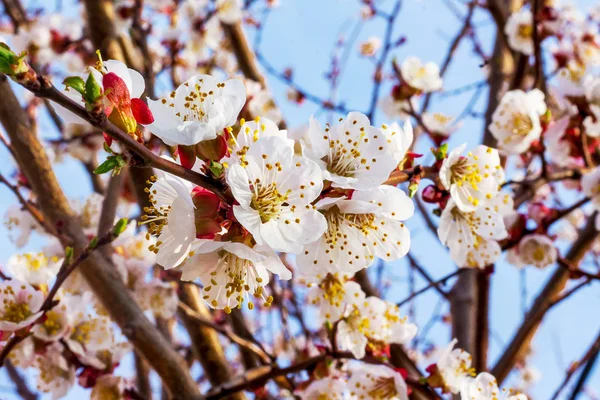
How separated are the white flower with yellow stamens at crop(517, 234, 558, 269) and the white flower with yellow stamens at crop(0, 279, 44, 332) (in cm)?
183

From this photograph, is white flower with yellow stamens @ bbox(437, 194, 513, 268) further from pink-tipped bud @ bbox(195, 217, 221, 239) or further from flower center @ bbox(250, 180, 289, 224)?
pink-tipped bud @ bbox(195, 217, 221, 239)

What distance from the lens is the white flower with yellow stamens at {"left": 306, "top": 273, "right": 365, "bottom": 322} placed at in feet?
5.74

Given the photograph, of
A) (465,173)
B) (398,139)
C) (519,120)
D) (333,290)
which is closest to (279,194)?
(398,139)

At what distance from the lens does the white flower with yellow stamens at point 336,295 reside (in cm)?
175

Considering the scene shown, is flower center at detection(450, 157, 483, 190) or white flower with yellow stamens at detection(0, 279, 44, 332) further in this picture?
white flower with yellow stamens at detection(0, 279, 44, 332)

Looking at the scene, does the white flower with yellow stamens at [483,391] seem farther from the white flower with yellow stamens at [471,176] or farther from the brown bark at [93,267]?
the brown bark at [93,267]

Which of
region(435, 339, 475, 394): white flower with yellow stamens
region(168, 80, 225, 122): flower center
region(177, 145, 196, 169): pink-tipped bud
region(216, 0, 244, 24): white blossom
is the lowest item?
region(435, 339, 475, 394): white flower with yellow stamens

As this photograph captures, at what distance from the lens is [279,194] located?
103cm

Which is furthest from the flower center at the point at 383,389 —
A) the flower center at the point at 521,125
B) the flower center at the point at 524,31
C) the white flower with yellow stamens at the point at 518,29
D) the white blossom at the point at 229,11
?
the white blossom at the point at 229,11

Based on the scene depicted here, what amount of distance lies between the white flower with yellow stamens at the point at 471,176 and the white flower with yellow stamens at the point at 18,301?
124 cm

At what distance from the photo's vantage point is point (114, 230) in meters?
1.33

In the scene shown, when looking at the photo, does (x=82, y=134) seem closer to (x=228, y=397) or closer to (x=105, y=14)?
(x=105, y=14)

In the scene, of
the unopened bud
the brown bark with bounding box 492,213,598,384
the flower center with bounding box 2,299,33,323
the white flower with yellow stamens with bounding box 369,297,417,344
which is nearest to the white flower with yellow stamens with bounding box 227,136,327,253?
the unopened bud

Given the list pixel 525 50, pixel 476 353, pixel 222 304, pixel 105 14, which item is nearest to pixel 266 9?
pixel 105 14
